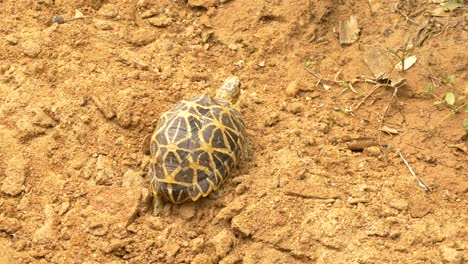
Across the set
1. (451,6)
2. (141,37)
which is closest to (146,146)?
(141,37)

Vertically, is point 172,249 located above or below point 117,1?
below

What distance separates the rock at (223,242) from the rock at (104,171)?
0.80 m

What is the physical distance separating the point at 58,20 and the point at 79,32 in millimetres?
247

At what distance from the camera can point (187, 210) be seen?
3705mm

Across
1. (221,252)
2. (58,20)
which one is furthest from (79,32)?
(221,252)

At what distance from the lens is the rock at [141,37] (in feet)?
15.4

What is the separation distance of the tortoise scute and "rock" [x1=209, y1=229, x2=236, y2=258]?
28cm

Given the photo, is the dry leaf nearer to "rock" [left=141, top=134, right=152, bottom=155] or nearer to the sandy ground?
the sandy ground

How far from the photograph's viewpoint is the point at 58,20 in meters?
4.73

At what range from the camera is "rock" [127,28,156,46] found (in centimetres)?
470

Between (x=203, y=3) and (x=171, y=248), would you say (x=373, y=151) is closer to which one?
(x=171, y=248)

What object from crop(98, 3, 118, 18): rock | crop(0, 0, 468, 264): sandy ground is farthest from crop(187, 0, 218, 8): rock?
crop(98, 3, 118, 18): rock

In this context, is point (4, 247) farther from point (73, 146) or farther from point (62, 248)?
point (73, 146)

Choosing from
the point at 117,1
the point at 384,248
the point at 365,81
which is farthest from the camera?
the point at 117,1
